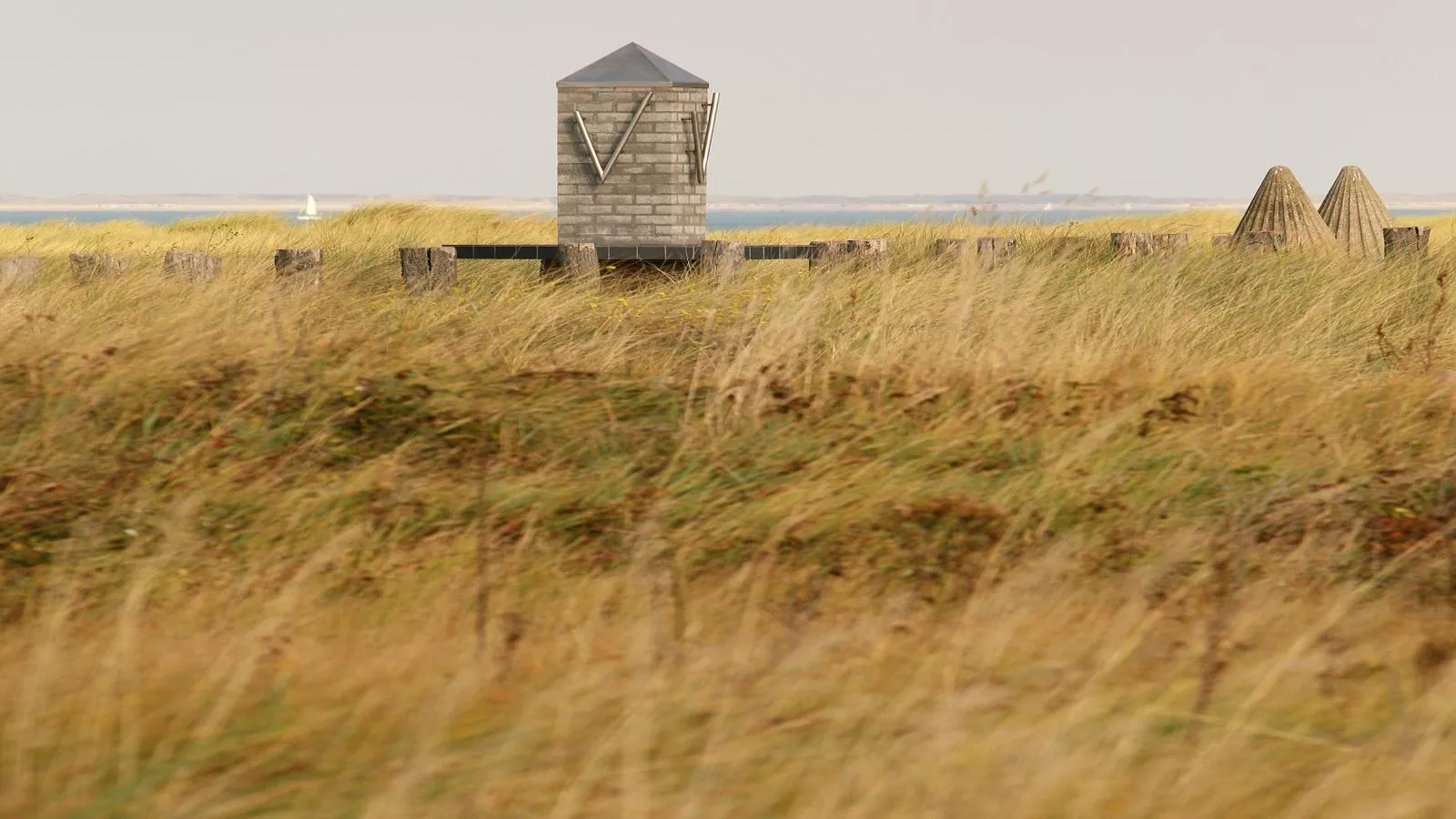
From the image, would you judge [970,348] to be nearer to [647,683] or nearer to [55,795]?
[647,683]

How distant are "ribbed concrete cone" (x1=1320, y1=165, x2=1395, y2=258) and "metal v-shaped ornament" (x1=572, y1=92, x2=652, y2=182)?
763 cm

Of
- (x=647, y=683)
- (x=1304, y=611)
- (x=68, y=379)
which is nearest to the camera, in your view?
(x=647, y=683)

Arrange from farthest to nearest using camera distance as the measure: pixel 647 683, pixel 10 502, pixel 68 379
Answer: pixel 68 379 < pixel 10 502 < pixel 647 683

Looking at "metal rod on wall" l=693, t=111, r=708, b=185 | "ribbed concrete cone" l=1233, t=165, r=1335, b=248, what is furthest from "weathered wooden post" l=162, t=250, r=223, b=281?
"ribbed concrete cone" l=1233, t=165, r=1335, b=248

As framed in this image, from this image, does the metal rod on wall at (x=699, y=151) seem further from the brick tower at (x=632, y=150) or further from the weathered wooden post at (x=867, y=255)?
the weathered wooden post at (x=867, y=255)

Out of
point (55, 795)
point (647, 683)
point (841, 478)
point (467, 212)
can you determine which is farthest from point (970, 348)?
point (467, 212)

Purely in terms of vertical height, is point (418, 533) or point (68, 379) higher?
point (68, 379)

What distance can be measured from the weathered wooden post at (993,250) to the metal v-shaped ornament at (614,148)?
353 centimetres

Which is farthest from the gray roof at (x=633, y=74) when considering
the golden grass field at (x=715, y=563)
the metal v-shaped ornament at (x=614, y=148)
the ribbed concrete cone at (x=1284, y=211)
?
the golden grass field at (x=715, y=563)

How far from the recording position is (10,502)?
425 centimetres

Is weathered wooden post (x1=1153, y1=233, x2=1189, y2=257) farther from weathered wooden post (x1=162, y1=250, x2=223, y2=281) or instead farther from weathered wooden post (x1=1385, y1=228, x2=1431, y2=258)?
weathered wooden post (x1=162, y1=250, x2=223, y2=281)

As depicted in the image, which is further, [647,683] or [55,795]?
[647,683]

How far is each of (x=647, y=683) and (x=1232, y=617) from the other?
1.48 meters

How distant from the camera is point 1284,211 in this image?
14.6 m
